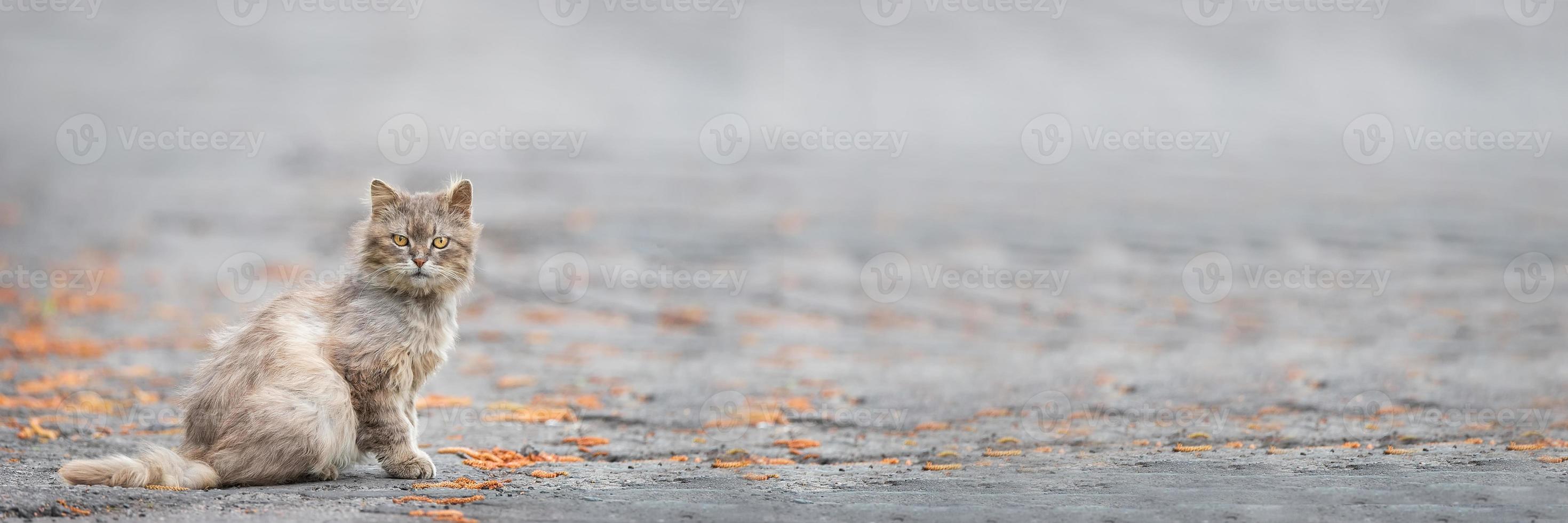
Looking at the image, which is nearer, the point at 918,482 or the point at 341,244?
the point at 918,482

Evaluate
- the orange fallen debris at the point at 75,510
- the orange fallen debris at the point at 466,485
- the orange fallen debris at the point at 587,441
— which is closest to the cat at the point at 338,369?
the orange fallen debris at the point at 466,485

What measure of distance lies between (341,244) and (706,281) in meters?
5.68

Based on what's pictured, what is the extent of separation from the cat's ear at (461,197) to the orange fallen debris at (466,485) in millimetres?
1432

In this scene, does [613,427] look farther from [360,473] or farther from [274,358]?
[274,358]

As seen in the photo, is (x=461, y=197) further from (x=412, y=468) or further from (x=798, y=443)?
(x=798, y=443)

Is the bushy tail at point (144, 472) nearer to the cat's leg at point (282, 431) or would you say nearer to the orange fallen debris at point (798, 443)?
the cat's leg at point (282, 431)

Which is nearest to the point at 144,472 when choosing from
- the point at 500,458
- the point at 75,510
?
the point at 75,510

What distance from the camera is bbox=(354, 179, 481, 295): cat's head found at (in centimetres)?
636

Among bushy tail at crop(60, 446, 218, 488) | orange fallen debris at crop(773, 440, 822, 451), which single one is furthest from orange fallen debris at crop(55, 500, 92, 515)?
orange fallen debris at crop(773, 440, 822, 451)

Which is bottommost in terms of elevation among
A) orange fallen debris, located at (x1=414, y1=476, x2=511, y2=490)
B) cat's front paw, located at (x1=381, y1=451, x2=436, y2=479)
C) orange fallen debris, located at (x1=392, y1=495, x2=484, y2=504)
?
orange fallen debris, located at (x1=392, y1=495, x2=484, y2=504)

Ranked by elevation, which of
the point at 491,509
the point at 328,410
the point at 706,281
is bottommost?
the point at 491,509

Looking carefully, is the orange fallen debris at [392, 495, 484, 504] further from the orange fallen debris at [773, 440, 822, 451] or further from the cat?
the orange fallen debris at [773, 440, 822, 451]

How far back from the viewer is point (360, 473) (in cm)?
652

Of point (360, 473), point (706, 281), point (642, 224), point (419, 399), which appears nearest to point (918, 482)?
point (360, 473)
